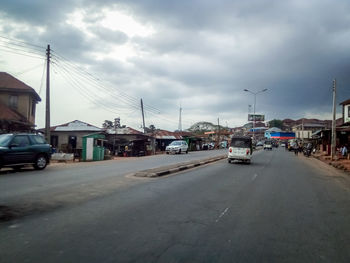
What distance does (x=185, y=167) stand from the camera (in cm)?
1725

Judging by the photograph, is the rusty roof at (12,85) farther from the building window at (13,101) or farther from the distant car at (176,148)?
the distant car at (176,148)

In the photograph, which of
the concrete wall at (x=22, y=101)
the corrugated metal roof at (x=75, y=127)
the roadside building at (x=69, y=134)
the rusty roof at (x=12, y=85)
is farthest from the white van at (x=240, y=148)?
the corrugated metal roof at (x=75, y=127)

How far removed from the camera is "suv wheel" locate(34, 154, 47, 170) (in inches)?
592

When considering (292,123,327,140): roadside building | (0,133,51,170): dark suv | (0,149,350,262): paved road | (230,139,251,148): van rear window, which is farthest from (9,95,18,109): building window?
(292,123,327,140): roadside building

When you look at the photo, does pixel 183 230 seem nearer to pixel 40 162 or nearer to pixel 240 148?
pixel 40 162

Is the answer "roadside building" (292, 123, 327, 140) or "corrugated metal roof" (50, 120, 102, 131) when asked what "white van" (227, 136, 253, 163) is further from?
"roadside building" (292, 123, 327, 140)

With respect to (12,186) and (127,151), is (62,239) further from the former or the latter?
(127,151)

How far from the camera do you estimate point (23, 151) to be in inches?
560

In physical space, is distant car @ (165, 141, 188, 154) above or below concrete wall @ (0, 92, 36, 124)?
below

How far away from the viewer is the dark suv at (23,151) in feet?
44.1

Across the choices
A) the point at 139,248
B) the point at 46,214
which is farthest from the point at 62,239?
the point at 46,214

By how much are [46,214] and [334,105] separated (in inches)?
1157

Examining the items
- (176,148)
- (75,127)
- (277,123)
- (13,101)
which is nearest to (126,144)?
(176,148)

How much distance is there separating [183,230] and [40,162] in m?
12.5
